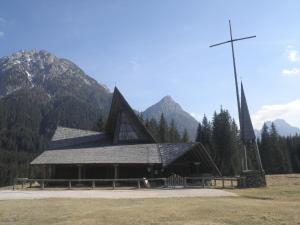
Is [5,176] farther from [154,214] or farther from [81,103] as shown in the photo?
[81,103]

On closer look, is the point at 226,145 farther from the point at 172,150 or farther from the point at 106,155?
the point at 106,155

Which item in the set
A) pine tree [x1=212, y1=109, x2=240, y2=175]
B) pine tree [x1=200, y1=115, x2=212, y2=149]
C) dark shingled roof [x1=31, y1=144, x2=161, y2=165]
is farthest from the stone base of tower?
A: pine tree [x1=200, y1=115, x2=212, y2=149]

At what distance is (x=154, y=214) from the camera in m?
14.4

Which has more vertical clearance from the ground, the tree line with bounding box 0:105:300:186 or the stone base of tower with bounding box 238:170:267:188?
the tree line with bounding box 0:105:300:186

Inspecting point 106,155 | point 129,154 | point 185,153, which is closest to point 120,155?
point 129,154

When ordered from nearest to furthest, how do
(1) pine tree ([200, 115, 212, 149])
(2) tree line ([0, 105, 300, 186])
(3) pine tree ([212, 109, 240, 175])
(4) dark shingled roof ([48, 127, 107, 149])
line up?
1. (4) dark shingled roof ([48, 127, 107, 149])
2. (3) pine tree ([212, 109, 240, 175])
3. (2) tree line ([0, 105, 300, 186])
4. (1) pine tree ([200, 115, 212, 149])

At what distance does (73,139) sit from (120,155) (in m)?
7.60

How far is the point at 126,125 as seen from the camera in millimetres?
38125

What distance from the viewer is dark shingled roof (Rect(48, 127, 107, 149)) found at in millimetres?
38050

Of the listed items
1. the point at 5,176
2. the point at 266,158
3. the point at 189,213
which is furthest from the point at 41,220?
the point at 5,176

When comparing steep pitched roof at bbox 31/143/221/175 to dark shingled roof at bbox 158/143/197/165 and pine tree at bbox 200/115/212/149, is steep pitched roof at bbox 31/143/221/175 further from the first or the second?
pine tree at bbox 200/115/212/149

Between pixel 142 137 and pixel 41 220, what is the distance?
79.1 ft

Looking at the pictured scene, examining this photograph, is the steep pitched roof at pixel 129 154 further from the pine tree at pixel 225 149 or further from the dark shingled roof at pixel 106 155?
the pine tree at pixel 225 149

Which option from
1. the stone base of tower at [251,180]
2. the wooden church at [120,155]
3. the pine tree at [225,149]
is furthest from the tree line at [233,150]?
the stone base of tower at [251,180]
